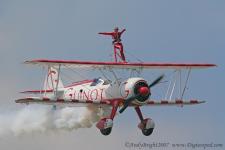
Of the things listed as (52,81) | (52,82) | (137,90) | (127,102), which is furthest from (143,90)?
(52,81)

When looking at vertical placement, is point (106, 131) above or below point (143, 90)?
below

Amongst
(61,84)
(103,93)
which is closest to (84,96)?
(103,93)

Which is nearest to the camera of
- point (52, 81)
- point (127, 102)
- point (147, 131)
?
point (127, 102)

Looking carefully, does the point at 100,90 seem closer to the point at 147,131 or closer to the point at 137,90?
the point at 137,90

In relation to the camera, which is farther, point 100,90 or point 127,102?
point 100,90

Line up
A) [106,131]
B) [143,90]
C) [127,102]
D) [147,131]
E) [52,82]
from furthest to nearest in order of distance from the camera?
1. [52,82]
2. [147,131]
3. [127,102]
4. [106,131]
5. [143,90]

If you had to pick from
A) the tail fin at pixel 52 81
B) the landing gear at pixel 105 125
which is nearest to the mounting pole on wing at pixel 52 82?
the tail fin at pixel 52 81

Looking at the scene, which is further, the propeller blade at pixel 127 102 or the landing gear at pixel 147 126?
the landing gear at pixel 147 126

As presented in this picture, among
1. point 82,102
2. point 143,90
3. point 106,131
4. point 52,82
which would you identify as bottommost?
point 106,131

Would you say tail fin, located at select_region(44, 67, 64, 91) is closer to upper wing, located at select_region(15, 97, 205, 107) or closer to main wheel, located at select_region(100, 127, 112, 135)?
upper wing, located at select_region(15, 97, 205, 107)

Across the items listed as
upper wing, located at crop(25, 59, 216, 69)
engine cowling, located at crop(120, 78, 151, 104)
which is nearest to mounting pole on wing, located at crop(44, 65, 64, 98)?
upper wing, located at crop(25, 59, 216, 69)

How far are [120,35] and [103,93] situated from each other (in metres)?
4.39

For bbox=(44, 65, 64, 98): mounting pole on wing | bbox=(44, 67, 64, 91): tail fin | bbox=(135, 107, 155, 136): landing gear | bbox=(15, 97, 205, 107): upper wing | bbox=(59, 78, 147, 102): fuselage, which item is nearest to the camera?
bbox=(15, 97, 205, 107): upper wing

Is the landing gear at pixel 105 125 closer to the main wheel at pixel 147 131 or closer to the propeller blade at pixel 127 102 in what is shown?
the propeller blade at pixel 127 102
